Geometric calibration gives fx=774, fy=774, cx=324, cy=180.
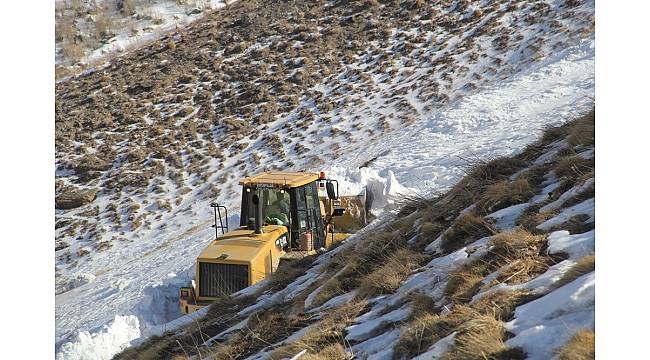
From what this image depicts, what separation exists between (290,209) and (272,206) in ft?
1.16

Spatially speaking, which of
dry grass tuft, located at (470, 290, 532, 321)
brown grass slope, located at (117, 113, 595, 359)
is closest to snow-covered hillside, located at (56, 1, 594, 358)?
brown grass slope, located at (117, 113, 595, 359)

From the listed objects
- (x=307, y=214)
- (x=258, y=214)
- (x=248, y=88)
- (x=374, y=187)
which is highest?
(x=258, y=214)

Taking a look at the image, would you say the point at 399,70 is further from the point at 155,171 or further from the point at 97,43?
the point at 97,43

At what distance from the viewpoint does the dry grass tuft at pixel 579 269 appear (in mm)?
4652

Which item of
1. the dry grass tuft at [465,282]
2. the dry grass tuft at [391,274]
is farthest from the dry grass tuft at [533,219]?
the dry grass tuft at [391,274]

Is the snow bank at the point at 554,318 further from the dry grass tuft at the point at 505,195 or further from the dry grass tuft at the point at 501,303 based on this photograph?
the dry grass tuft at the point at 505,195

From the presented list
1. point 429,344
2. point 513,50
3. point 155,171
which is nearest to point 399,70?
point 513,50

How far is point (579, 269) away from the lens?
4.73 m

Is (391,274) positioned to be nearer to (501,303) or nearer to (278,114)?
(501,303)

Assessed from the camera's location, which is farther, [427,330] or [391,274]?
[391,274]

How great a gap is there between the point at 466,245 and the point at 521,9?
80.9 ft

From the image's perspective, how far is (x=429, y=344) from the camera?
4832 millimetres

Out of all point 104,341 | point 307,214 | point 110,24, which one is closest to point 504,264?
point 307,214

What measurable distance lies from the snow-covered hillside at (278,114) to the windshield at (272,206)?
2371 millimetres
